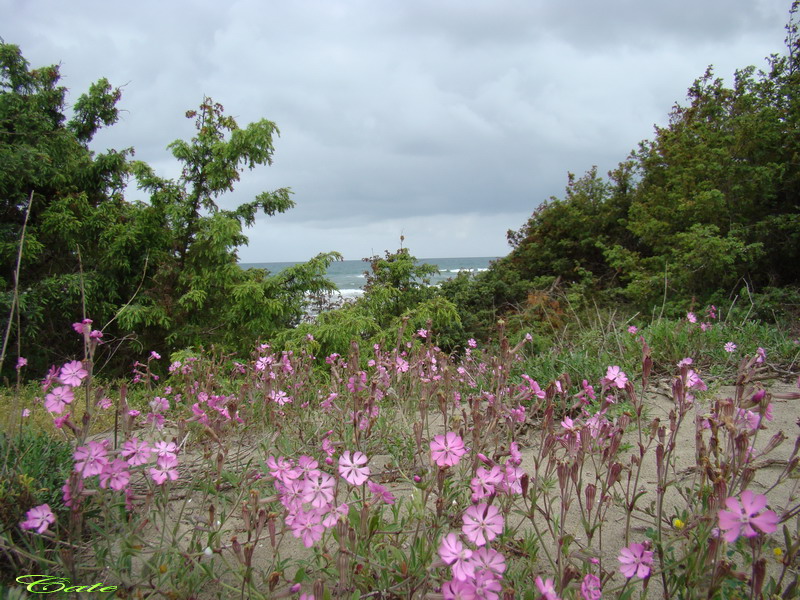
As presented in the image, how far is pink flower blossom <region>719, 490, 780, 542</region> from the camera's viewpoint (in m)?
0.96

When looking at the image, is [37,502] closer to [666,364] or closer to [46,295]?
[666,364]

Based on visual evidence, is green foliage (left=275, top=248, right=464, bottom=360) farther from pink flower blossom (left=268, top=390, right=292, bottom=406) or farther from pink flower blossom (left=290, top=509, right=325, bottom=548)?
pink flower blossom (left=290, top=509, right=325, bottom=548)

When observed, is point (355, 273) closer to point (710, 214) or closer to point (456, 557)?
point (710, 214)

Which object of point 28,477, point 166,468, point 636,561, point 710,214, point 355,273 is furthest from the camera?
point 355,273

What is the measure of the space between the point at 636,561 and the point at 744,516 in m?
0.35

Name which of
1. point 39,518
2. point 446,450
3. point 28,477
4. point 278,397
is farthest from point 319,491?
point 278,397

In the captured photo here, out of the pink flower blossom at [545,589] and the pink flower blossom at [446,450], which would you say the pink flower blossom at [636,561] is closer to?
the pink flower blossom at [545,589]

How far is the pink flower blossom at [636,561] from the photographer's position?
3.99ft

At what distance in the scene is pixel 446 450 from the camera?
4.13 feet

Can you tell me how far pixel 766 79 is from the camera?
7773mm

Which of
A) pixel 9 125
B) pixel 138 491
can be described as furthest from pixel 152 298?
pixel 138 491

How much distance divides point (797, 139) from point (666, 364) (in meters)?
Answer: 5.38

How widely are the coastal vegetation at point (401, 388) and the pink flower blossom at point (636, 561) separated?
0.03ft
